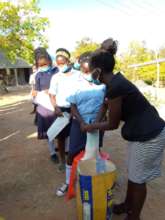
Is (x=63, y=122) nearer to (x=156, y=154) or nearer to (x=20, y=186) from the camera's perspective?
(x=20, y=186)

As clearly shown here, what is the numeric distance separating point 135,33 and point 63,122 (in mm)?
29792

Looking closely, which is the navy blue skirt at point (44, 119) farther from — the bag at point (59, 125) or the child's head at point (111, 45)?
the child's head at point (111, 45)

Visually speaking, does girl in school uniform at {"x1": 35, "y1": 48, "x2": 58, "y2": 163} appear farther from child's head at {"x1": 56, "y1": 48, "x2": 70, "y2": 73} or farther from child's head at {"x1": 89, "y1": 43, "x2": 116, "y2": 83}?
child's head at {"x1": 89, "y1": 43, "x2": 116, "y2": 83}

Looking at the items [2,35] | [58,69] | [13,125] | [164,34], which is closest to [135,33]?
[164,34]

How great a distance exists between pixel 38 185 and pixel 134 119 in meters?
1.82

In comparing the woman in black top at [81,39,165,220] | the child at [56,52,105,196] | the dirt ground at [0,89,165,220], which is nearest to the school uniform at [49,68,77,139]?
the child at [56,52,105,196]

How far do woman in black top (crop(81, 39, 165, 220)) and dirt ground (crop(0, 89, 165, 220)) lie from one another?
79 cm

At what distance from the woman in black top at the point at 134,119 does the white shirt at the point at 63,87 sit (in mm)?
1042

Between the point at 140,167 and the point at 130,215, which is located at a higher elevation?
the point at 140,167

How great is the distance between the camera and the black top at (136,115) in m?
1.93

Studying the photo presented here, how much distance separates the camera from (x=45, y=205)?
2820 millimetres

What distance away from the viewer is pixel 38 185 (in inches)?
128

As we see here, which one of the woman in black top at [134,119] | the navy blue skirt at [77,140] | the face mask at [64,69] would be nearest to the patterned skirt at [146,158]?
the woman in black top at [134,119]

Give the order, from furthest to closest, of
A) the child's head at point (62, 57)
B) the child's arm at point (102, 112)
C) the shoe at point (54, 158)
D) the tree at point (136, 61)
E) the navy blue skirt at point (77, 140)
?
the tree at point (136, 61) → the shoe at point (54, 158) → the child's head at point (62, 57) → the navy blue skirt at point (77, 140) → the child's arm at point (102, 112)
